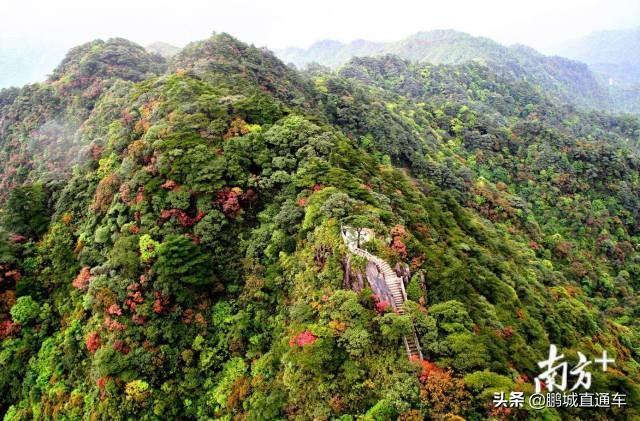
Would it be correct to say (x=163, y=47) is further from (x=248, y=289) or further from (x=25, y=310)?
(x=248, y=289)

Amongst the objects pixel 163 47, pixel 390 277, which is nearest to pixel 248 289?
pixel 390 277

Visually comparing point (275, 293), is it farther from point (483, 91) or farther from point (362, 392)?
point (483, 91)

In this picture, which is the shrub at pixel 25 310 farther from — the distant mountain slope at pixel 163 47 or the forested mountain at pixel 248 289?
the distant mountain slope at pixel 163 47

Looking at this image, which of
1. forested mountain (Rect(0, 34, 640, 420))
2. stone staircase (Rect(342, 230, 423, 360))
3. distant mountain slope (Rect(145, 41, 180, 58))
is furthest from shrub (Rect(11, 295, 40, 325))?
distant mountain slope (Rect(145, 41, 180, 58))

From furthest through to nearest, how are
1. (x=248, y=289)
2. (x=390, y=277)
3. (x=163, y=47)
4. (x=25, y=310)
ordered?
(x=163, y=47) < (x=25, y=310) < (x=248, y=289) < (x=390, y=277)

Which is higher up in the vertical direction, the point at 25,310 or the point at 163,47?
the point at 163,47

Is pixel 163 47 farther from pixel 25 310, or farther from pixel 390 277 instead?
pixel 390 277

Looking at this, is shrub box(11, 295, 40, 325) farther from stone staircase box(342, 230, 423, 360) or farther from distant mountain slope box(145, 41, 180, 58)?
distant mountain slope box(145, 41, 180, 58)

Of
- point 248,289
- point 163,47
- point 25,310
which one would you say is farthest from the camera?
point 163,47

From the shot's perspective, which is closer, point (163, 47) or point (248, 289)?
point (248, 289)

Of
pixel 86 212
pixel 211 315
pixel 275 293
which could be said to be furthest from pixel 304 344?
pixel 86 212

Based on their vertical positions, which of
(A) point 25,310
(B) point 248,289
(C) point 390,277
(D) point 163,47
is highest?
(D) point 163,47
